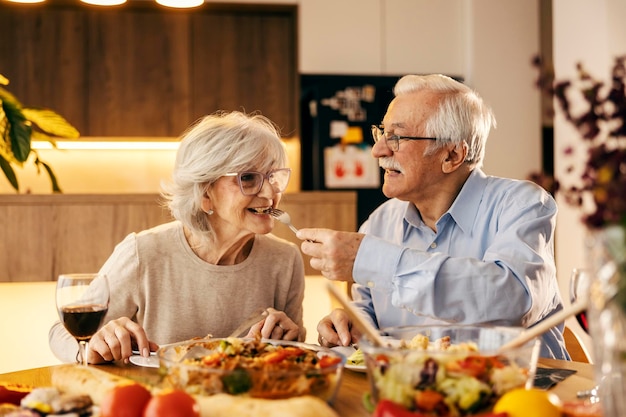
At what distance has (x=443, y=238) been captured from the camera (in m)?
2.17

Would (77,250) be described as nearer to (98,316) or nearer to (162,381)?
(98,316)

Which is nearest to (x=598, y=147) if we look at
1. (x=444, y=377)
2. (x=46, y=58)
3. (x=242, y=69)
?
(x=444, y=377)

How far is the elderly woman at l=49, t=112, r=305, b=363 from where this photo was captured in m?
2.16

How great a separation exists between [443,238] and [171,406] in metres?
1.38

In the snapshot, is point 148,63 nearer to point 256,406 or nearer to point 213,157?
point 213,157

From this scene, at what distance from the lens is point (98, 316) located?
1.42m

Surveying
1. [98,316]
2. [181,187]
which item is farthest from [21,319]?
[98,316]

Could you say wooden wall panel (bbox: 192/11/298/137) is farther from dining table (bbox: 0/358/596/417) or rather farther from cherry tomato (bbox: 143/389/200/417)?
cherry tomato (bbox: 143/389/200/417)

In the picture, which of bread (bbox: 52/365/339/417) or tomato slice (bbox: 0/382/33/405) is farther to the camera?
tomato slice (bbox: 0/382/33/405)

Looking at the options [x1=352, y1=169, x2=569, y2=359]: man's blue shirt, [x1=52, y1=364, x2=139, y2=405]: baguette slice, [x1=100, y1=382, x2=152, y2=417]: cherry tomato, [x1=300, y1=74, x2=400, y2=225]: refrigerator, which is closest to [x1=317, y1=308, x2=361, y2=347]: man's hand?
[x1=352, y1=169, x2=569, y2=359]: man's blue shirt

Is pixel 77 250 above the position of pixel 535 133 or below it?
below

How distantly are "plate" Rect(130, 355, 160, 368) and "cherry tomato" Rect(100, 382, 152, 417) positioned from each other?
56 centimetres

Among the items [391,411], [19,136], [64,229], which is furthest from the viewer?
[64,229]

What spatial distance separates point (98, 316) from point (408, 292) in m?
0.67
